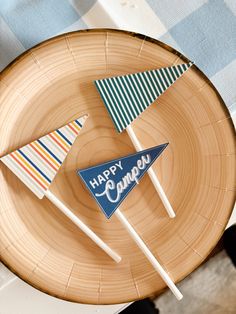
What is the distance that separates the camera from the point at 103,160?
701 mm

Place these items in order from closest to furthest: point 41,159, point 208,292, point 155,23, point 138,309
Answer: point 41,159 < point 155,23 < point 138,309 < point 208,292

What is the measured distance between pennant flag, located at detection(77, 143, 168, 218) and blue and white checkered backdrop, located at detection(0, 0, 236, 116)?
0.85ft

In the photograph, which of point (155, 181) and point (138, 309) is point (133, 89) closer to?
point (155, 181)

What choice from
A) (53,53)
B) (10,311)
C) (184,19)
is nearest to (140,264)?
(10,311)

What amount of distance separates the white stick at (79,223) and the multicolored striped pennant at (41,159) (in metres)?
0.02

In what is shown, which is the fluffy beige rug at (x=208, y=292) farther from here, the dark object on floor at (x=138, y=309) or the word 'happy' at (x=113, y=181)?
the word 'happy' at (x=113, y=181)

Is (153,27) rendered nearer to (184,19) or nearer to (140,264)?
(184,19)

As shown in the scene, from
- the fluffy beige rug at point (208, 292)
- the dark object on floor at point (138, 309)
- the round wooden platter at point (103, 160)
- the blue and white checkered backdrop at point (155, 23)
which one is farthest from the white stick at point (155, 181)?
the fluffy beige rug at point (208, 292)

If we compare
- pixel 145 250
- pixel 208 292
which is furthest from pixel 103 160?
pixel 208 292

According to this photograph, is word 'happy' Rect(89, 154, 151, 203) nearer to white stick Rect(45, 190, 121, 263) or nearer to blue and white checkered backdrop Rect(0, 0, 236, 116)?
white stick Rect(45, 190, 121, 263)

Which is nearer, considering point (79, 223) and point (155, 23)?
point (79, 223)

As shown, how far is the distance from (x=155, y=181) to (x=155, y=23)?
1.08 feet

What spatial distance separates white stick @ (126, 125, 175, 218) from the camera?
69 centimetres

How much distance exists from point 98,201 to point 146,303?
1.36ft
